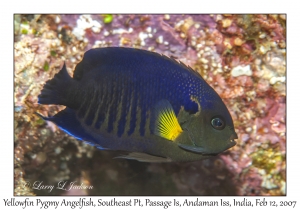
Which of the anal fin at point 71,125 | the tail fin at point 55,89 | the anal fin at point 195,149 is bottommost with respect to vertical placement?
the anal fin at point 195,149

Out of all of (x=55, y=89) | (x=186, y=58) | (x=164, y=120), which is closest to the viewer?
(x=164, y=120)

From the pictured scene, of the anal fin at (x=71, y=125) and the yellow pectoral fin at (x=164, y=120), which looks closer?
the yellow pectoral fin at (x=164, y=120)

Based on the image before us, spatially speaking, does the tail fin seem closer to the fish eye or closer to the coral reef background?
the coral reef background

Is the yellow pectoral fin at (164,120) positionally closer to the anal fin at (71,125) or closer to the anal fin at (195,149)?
the anal fin at (195,149)

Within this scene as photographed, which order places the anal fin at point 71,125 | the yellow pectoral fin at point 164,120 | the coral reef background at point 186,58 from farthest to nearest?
the coral reef background at point 186,58 → the anal fin at point 71,125 → the yellow pectoral fin at point 164,120

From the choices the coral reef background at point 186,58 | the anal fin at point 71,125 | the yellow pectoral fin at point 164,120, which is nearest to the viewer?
the yellow pectoral fin at point 164,120

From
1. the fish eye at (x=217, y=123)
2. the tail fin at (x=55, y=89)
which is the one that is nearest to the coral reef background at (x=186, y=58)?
the tail fin at (x=55, y=89)

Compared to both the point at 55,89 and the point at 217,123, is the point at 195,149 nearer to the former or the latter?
the point at 217,123

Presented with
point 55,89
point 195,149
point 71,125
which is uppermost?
point 55,89

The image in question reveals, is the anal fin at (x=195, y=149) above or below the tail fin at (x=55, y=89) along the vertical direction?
below

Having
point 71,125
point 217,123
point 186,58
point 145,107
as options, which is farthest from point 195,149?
point 186,58
